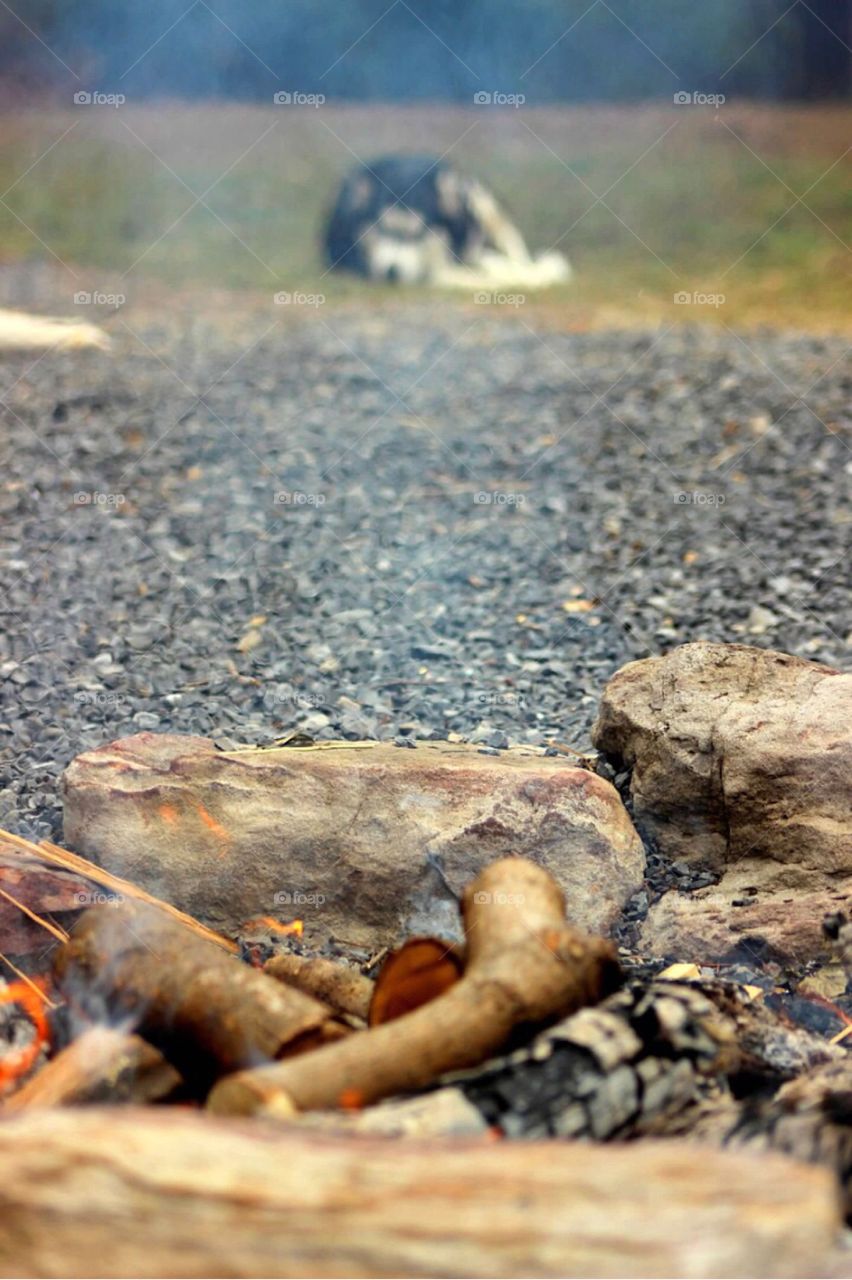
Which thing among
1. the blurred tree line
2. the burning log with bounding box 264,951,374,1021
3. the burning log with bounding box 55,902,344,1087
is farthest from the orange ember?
the blurred tree line

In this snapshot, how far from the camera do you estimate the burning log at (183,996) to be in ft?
6.94

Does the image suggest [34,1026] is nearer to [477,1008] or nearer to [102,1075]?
[102,1075]

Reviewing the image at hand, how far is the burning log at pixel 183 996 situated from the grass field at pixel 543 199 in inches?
282

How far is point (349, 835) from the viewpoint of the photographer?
10.3 ft

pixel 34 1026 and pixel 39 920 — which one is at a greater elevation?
pixel 39 920

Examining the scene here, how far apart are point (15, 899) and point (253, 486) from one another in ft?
11.0

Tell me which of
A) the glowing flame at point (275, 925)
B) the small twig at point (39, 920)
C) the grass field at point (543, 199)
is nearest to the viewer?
the small twig at point (39, 920)

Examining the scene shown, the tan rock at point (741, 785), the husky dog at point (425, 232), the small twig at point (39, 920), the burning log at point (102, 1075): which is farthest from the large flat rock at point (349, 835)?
the husky dog at point (425, 232)

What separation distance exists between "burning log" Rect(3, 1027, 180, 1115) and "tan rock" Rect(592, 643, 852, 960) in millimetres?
1394

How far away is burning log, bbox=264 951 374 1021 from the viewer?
246 centimetres

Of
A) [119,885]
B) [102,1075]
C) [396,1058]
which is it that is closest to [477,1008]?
[396,1058]

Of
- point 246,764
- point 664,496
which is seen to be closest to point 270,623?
point 246,764

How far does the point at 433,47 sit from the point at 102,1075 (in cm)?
835

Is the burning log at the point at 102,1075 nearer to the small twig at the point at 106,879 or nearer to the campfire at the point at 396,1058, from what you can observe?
the campfire at the point at 396,1058
